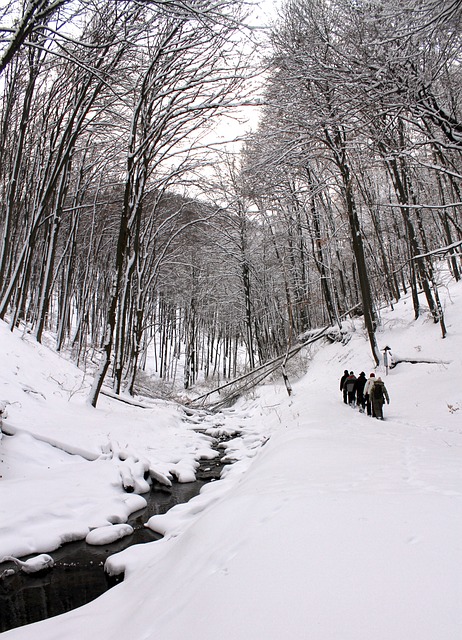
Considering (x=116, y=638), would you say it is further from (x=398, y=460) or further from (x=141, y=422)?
(x=141, y=422)

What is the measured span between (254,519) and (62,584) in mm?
2140

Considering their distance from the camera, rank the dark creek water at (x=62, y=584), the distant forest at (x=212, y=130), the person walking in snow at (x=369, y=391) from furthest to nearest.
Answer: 1. the person walking in snow at (x=369, y=391)
2. the distant forest at (x=212, y=130)
3. the dark creek water at (x=62, y=584)

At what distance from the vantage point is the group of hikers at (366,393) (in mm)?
9875

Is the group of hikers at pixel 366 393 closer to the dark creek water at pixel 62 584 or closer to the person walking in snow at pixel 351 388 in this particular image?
the person walking in snow at pixel 351 388

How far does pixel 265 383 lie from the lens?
19781 mm

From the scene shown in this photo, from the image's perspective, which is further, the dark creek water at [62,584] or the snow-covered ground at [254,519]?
the dark creek water at [62,584]

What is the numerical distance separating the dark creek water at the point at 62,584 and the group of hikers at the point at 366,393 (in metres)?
7.16

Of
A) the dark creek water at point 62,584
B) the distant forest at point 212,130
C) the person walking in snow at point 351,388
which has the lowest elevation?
the person walking in snow at point 351,388

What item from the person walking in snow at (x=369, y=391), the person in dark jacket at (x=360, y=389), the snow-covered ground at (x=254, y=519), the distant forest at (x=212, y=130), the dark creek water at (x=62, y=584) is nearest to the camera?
the snow-covered ground at (x=254, y=519)

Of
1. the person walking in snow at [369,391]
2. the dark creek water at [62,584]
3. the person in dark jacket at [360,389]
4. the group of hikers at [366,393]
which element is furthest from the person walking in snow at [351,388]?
the dark creek water at [62,584]

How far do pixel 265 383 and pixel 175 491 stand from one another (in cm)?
1375

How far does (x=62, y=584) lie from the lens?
348 centimetres

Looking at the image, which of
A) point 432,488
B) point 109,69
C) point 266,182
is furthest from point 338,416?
point 109,69

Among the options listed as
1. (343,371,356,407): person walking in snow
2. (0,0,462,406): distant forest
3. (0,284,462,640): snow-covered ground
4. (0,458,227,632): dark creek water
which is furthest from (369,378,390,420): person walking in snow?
(0,458,227,632): dark creek water
